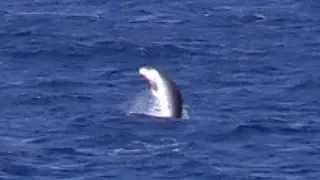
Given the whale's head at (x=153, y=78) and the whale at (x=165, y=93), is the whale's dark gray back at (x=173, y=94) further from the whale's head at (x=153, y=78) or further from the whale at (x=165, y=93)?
the whale's head at (x=153, y=78)

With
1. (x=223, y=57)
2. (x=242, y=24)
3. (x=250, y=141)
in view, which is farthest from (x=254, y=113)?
(x=242, y=24)

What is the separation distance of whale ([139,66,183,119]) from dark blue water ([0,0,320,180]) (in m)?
1.03

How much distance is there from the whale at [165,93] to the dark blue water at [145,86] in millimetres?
1026

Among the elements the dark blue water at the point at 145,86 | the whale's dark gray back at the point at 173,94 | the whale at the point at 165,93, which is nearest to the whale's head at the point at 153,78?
the whale at the point at 165,93

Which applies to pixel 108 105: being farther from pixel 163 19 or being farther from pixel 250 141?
pixel 163 19

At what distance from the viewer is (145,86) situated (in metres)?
134

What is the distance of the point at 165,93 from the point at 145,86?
10.2m

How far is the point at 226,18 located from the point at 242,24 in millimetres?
1860

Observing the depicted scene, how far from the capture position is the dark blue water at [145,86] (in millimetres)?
119188

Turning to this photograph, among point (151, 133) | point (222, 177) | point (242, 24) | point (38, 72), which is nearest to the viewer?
point (222, 177)

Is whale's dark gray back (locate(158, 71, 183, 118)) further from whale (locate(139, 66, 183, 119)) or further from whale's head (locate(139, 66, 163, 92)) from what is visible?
whale's head (locate(139, 66, 163, 92))

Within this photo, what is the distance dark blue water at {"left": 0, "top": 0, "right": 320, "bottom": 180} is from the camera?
391 ft

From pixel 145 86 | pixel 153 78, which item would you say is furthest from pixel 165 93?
pixel 145 86

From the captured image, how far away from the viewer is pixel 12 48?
14612 cm
